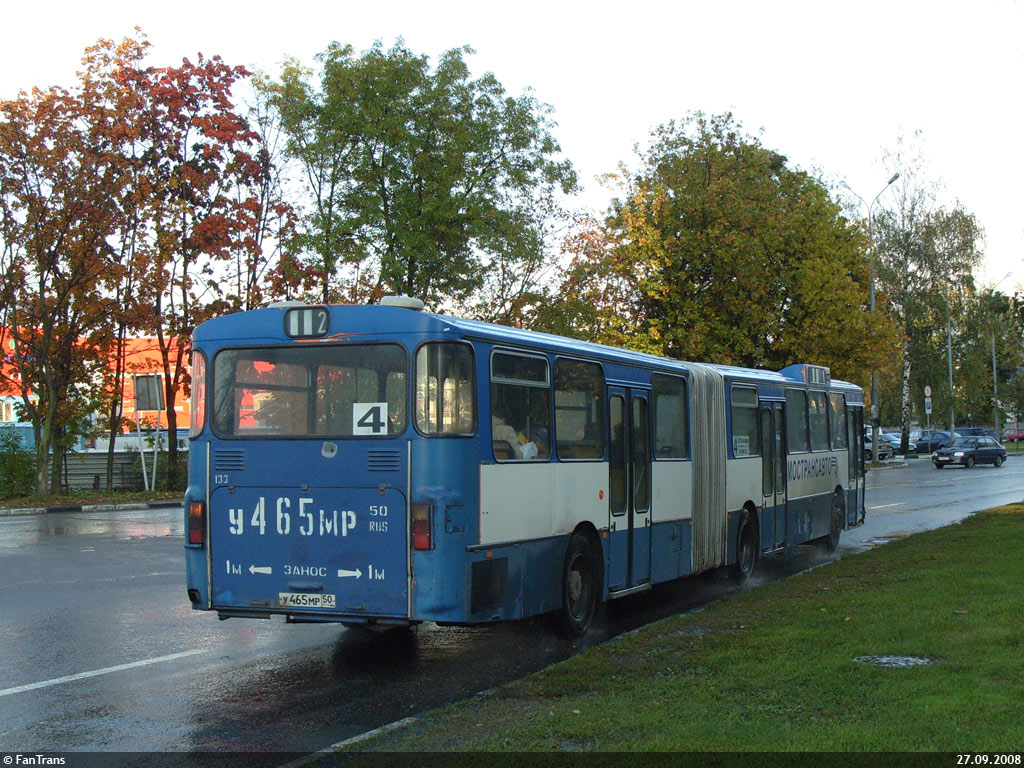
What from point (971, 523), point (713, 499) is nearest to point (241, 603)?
point (713, 499)

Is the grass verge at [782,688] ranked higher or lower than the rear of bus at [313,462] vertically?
lower

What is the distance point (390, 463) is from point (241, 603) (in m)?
1.73

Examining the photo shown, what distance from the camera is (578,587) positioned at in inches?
419

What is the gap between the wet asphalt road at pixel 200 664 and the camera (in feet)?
23.2

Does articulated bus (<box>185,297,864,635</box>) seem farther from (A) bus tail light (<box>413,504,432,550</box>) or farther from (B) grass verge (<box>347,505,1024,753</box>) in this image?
(B) grass verge (<box>347,505,1024,753</box>)

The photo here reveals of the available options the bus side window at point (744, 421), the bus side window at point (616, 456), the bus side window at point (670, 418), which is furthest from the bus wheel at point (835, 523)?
the bus side window at point (616, 456)

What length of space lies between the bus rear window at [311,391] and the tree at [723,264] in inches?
1033

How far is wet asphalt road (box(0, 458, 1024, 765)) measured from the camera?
7082 mm

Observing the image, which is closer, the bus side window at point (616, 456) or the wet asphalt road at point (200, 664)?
the wet asphalt road at point (200, 664)

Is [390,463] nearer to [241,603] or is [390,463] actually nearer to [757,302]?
[241,603]

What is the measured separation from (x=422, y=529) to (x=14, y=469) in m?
27.5

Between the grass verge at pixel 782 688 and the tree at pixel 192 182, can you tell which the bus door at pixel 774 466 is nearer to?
the grass verge at pixel 782 688

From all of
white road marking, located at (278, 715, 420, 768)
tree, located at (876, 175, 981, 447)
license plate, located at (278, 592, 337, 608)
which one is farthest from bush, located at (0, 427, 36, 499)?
tree, located at (876, 175, 981, 447)

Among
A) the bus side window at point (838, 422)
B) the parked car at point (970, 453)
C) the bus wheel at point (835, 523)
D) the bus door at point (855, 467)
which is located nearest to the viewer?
the bus wheel at point (835, 523)
